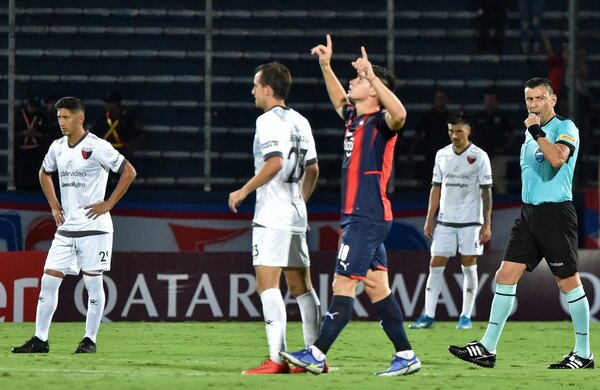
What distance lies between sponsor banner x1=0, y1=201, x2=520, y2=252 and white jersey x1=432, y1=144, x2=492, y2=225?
2.12 m

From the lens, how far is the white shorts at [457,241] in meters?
14.2

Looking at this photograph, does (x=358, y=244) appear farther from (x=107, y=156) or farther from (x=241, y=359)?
(x=107, y=156)

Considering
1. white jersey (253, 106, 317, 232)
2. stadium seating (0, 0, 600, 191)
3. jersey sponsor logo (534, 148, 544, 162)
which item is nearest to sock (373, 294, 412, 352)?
white jersey (253, 106, 317, 232)

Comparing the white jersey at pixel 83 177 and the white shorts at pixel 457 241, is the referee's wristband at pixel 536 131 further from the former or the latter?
the white shorts at pixel 457 241

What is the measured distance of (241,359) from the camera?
1018 cm

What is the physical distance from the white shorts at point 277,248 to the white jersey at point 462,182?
603cm

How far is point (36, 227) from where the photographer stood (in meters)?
15.9

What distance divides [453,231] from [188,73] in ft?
19.8

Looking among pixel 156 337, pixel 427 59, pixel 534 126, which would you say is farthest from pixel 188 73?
pixel 534 126

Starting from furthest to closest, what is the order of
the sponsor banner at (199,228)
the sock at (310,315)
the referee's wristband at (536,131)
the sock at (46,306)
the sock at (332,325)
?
the sponsor banner at (199,228) < the sock at (46,306) < the referee's wristband at (536,131) < the sock at (310,315) < the sock at (332,325)

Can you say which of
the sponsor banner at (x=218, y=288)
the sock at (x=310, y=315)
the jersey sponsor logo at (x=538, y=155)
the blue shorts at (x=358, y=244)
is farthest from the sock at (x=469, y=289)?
the blue shorts at (x=358, y=244)

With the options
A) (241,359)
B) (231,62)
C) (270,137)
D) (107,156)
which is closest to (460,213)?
(241,359)

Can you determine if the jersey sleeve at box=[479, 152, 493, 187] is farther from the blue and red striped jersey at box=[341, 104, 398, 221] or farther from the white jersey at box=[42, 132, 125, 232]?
the blue and red striped jersey at box=[341, 104, 398, 221]

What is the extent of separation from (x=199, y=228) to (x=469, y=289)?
385 centimetres
